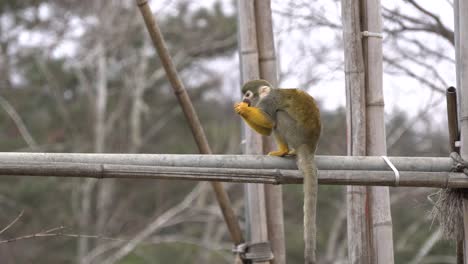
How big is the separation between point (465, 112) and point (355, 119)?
0.53m

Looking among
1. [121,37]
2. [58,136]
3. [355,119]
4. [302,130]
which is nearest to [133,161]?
[302,130]

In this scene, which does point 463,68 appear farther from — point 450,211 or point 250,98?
point 250,98

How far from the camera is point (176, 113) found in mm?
15945

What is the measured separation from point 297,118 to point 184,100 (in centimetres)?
95

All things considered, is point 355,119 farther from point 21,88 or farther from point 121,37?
point 21,88

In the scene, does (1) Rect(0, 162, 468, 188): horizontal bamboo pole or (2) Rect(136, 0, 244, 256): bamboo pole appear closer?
(1) Rect(0, 162, 468, 188): horizontal bamboo pole

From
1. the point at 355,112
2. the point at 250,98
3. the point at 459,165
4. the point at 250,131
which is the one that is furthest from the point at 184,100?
the point at 459,165

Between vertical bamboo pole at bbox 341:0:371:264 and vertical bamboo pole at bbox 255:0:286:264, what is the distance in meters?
0.73

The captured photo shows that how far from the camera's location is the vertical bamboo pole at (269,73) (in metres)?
4.18

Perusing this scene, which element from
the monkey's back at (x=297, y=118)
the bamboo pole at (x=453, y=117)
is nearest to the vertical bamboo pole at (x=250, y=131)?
the monkey's back at (x=297, y=118)

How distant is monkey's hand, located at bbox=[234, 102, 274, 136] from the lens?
11.0 feet

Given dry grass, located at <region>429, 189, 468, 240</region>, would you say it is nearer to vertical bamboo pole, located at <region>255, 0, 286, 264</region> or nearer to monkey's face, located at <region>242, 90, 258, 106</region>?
monkey's face, located at <region>242, 90, 258, 106</region>

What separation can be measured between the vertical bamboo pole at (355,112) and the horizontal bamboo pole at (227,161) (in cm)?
46

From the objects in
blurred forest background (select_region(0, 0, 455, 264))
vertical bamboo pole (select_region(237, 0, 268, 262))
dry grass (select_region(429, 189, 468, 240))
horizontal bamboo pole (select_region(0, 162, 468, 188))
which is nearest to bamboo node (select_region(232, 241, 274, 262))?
vertical bamboo pole (select_region(237, 0, 268, 262))
